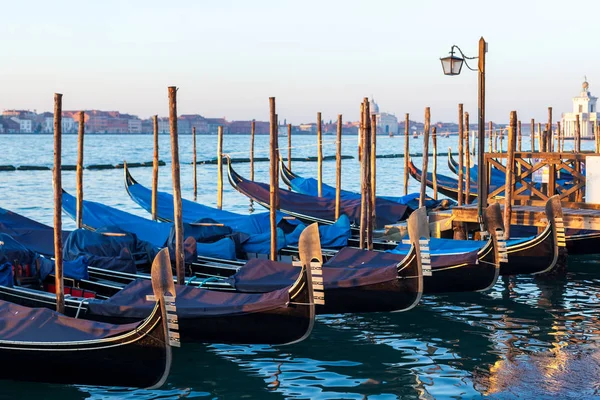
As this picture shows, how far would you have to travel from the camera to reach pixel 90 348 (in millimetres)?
5559

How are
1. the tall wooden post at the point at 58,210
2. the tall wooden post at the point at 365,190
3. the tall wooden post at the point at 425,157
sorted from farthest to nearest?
the tall wooden post at the point at 425,157 → the tall wooden post at the point at 365,190 → the tall wooden post at the point at 58,210

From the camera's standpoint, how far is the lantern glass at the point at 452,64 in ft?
30.7

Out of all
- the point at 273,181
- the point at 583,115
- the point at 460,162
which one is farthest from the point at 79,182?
the point at 583,115

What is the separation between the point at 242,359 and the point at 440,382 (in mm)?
1550

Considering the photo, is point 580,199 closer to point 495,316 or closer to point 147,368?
point 495,316

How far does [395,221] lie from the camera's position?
12383 mm

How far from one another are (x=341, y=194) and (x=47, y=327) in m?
8.70

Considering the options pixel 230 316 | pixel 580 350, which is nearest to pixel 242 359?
pixel 230 316

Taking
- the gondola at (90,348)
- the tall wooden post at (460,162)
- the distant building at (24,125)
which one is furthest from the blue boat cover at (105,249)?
the distant building at (24,125)

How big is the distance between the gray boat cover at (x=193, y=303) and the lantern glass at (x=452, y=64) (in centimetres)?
392

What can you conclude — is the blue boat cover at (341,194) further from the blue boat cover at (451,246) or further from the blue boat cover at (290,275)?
the blue boat cover at (290,275)

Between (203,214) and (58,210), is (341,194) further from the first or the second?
(58,210)

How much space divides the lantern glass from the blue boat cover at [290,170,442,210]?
3666mm

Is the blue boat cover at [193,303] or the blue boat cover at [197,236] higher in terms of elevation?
the blue boat cover at [197,236]
